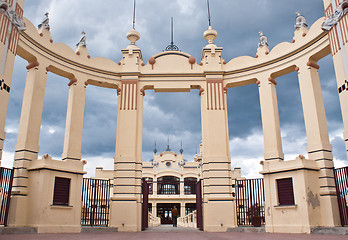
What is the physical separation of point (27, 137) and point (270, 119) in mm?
10755

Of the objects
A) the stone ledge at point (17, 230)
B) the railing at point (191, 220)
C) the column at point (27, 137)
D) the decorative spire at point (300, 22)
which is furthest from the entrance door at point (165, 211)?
the decorative spire at point (300, 22)

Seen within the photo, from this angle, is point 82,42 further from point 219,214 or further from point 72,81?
point 219,214

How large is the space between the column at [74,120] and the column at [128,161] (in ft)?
5.94

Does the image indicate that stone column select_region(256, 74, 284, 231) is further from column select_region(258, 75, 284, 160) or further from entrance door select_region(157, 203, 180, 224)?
entrance door select_region(157, 203, 180, 224)

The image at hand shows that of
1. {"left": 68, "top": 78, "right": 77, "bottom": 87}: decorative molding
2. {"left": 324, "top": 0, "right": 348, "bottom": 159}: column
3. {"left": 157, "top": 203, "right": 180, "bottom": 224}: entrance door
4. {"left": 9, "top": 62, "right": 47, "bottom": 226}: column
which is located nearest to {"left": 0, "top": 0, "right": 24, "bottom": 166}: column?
{"left": 9, "top": 62, "right": 47, "bottom": 226}: column

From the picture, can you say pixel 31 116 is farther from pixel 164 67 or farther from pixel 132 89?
pixel 164 67

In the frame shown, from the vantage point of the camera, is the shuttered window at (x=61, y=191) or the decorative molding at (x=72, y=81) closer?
the shuttered window at (x=61, y=191)

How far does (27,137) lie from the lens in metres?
13.0

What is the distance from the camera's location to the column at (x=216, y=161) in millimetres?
14375

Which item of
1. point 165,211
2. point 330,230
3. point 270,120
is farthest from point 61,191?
point 165,211

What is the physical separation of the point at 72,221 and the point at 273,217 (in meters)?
8.16

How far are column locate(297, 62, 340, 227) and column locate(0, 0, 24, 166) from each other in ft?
37.4

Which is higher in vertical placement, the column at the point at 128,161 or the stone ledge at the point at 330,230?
the column at the point at 128,161

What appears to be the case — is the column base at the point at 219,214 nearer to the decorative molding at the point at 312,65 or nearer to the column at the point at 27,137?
the decorative molding at the point at 312,65
